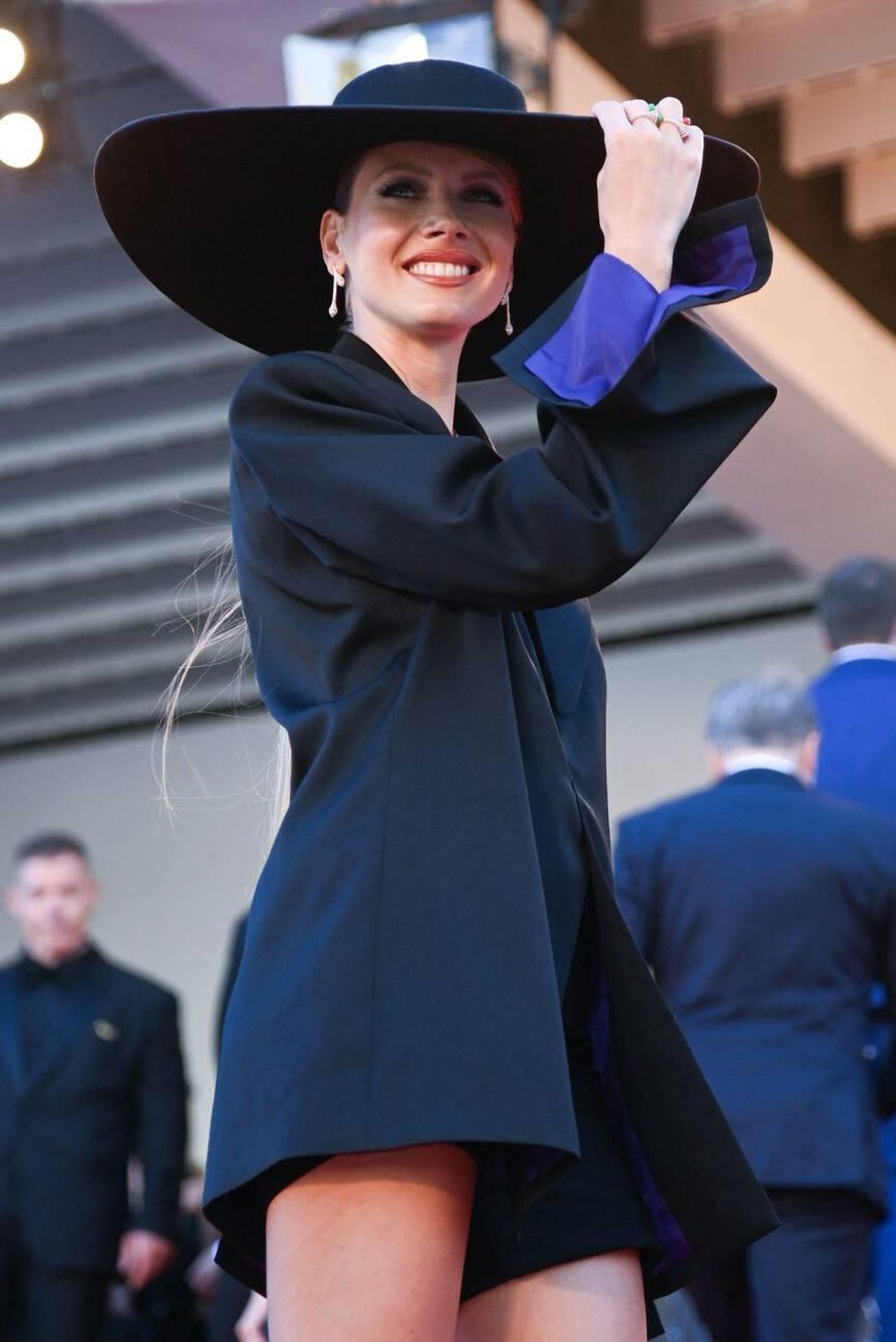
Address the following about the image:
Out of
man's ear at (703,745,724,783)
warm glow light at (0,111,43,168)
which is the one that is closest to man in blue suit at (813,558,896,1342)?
→ man's ear at (703,745,724,783)

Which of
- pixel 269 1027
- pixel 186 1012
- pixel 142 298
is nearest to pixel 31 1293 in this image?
pixel 142 298

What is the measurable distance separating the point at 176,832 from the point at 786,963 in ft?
21.8

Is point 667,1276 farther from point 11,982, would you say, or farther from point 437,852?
point 11,982

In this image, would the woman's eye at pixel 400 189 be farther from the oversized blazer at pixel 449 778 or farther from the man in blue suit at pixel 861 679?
the man in blue suit at pixel 861 679

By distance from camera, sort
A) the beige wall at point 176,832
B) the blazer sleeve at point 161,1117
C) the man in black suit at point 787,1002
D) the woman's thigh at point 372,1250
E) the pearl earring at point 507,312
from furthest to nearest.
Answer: the beige wall at point 176,832, the blazer sleeve at point 161,1117, the man in black suit at point 787,1002, the pearl earring at point 507,312, the woman's thigh at point 372,1250

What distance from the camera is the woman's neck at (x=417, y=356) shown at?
1.73 metres

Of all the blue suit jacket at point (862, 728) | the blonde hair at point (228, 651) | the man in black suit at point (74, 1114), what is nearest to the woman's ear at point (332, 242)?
the blonde hair at point (228, 651)

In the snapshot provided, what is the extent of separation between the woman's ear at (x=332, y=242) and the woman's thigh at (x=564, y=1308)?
83cm

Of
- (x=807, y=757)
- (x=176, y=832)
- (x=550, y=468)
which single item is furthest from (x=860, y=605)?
(x=176, y=832)

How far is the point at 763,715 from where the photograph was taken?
3664mm

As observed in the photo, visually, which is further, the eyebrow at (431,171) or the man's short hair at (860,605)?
the man's short hair at (860,605)

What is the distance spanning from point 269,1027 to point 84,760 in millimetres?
8690

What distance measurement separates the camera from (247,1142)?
1.46 metres

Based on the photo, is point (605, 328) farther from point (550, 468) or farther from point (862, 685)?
point (862, 685)
